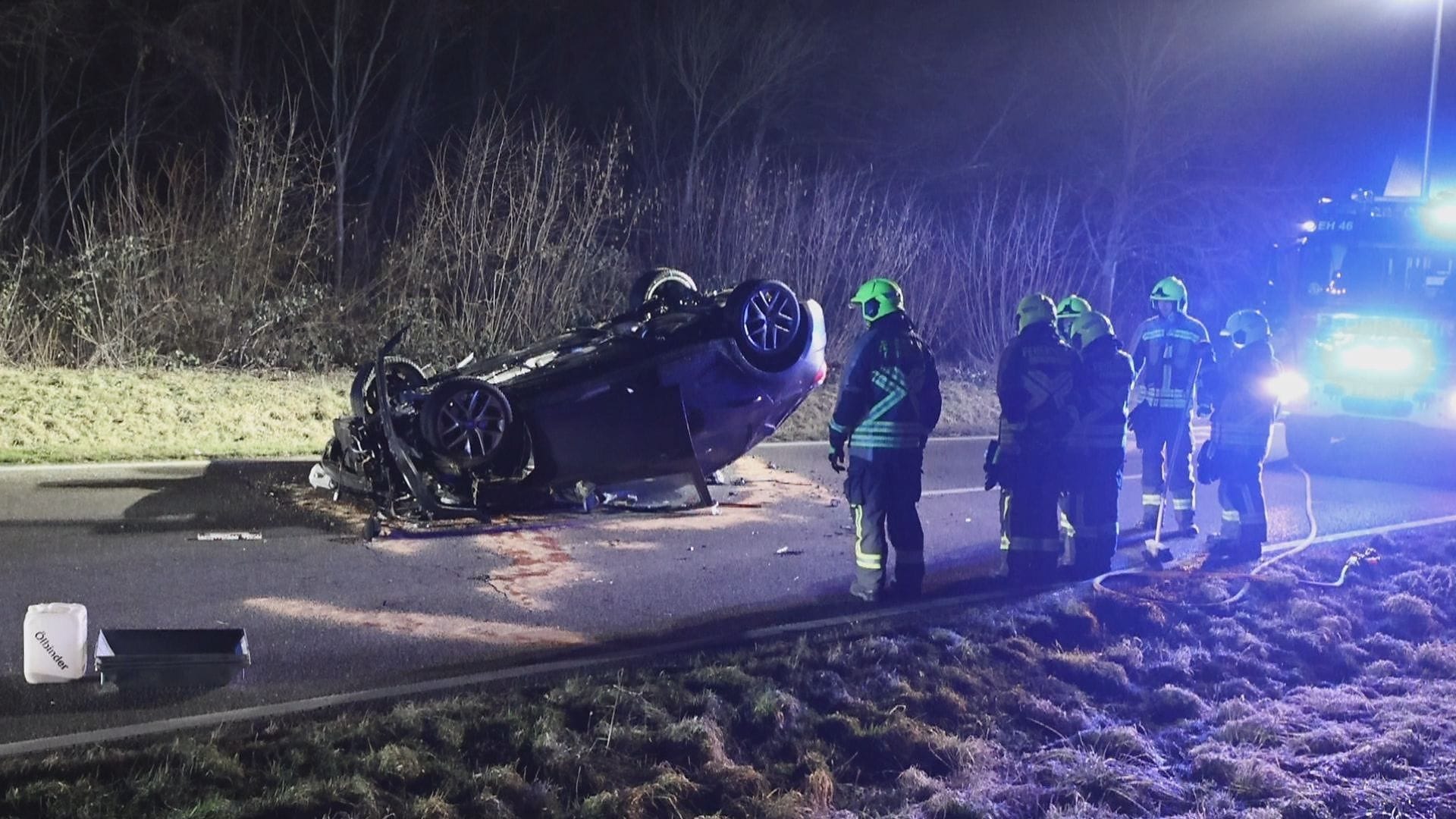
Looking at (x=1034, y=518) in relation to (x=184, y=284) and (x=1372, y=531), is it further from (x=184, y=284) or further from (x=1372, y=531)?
(x=184, y=284)

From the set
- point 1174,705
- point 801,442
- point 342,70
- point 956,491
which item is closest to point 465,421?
point 1174,705

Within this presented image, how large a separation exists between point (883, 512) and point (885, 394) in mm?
633

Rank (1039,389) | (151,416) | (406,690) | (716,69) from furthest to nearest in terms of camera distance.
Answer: (716,69) < (151,416) < (1039,389) < (406,690)

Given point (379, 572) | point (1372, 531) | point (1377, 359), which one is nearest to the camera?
point (379, 572)

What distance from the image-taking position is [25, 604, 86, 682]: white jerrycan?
16.6ft

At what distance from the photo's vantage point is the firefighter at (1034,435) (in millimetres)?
7613

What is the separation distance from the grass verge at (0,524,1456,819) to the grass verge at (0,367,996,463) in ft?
23.4

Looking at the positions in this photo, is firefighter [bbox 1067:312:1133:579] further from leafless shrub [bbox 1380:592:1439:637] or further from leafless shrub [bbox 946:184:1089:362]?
leafless shrub [bbox 946:184:1089:362]

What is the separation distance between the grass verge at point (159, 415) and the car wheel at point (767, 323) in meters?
4.88

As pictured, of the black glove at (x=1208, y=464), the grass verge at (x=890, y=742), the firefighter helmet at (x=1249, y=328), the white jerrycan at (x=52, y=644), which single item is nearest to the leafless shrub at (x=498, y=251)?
the firefighter helmet at (x=1249, y=328)

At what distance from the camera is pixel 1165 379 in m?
9.08

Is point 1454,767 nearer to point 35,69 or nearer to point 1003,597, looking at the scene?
point 1003,597

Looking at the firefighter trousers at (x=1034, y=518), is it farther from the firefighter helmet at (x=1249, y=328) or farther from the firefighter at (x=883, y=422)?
the firefighter helmet at (x=1249, y=328)

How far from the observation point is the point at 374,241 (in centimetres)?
2177
